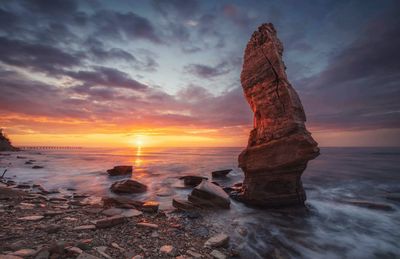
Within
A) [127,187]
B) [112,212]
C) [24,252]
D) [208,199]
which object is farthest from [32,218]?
[127,187]

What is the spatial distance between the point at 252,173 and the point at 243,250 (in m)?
7.55

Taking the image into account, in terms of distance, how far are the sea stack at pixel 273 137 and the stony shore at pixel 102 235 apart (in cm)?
588

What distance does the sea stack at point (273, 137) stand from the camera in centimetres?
1382

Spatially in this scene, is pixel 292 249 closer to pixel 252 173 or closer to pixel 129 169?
pixel 252 173

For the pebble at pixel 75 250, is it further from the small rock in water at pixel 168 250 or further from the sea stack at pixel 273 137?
the sea stack at pixel 273 137

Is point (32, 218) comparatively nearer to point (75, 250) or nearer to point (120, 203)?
point (120, 203)

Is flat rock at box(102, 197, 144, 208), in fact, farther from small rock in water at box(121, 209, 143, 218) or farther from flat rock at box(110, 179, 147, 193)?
flat rock at box(110, 179, 147, 193)

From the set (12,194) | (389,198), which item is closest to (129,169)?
(12,194)

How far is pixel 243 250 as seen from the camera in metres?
8.30

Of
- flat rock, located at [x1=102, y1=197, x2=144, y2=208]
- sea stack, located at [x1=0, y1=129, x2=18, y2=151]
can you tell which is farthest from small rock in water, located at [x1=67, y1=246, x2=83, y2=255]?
sea stack, located at [x1=0, y1=129, x2=18, y2=151]

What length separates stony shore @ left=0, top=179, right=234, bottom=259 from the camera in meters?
6.20

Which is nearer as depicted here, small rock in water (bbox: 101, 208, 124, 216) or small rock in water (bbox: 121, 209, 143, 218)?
small rock in water (bbox: 121, 209, 143, 218)

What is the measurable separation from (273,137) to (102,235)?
11.7 m

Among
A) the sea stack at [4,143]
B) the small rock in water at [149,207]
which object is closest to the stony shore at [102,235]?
the small rock in water at [149,207]
